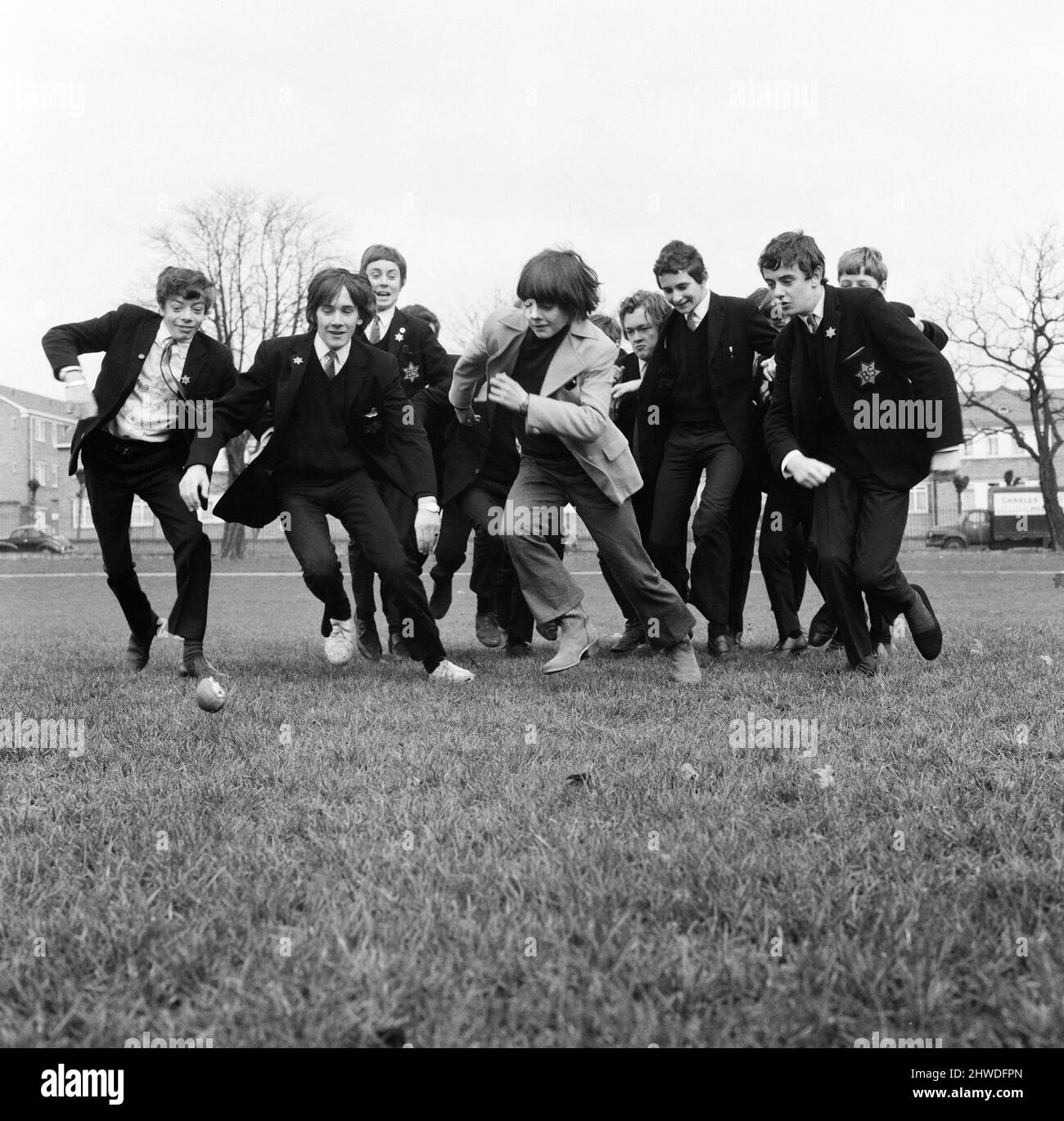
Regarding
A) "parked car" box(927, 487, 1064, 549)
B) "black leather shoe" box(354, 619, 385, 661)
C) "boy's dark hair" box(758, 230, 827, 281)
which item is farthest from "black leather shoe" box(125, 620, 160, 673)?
"parked car" box(927, 487, 1064, 549)

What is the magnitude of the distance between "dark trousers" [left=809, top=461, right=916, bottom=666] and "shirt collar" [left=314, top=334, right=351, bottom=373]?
273cm

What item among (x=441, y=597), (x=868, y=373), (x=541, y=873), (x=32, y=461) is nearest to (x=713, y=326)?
(x=868, y=373)

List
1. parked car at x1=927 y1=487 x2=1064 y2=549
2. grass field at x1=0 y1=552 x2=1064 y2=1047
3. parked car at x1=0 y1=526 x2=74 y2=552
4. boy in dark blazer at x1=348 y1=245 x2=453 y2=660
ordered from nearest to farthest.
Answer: grass field at x1=0 y1=552 x2=1064 y2=1047, boy in dark blazer at x1=348 y1=245 x2=453 y2=660, parked car at x1=927 y1=487 x2=1064 y2=549, parked car at x1=0 y1=526 x2=74 y2=552

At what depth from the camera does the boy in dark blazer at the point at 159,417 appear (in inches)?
240

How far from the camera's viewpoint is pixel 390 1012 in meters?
1.97

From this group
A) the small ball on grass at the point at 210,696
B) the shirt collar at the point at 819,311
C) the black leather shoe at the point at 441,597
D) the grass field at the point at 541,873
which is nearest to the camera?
the grass field at the point at 541,873

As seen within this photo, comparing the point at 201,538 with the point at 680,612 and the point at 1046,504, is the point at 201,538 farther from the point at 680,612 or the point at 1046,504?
the point at 1046,504

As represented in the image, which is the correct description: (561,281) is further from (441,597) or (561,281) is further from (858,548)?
(441,597)

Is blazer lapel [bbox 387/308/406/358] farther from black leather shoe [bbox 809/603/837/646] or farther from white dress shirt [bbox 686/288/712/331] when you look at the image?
black leather shoe [bbox 809/603/837/646]

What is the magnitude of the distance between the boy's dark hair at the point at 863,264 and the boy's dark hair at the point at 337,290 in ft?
9.80

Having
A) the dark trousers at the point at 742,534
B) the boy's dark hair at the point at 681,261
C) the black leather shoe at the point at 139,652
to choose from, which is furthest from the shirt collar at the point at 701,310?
the black leather shoe at the point at 139,652

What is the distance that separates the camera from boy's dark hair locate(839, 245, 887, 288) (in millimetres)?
6941

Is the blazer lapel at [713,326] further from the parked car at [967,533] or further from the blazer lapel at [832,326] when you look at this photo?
the parked car at [967,533]
